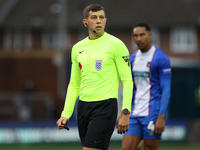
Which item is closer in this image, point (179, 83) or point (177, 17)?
point (179, 83)

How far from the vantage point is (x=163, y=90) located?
6.62m

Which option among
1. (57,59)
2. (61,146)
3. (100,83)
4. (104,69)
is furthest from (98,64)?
(57,59)

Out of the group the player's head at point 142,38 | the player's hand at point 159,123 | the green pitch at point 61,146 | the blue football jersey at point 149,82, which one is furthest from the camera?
the green pitch at point 61,146

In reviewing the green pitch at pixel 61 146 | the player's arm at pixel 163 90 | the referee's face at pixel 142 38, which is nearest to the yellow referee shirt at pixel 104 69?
the player's arm at pixel 163 90

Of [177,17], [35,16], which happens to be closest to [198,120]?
[177,17]

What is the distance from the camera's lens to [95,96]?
528 centimetres

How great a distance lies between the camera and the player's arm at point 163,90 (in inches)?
257

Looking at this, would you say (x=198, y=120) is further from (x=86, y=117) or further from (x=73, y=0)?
(x=73, y=0)

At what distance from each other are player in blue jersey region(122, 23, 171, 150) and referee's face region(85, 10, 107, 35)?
168cm

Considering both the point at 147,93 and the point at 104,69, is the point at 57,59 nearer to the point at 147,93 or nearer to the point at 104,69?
the point at 147,93

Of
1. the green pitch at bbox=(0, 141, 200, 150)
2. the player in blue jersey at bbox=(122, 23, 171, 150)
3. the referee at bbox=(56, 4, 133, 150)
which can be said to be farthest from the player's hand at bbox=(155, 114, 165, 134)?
the green pitch at bbox=(0, 141, 200, 150)

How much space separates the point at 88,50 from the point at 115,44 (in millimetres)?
356

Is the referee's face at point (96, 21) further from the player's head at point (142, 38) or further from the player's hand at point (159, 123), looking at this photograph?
the player's hand at point (159, 123)

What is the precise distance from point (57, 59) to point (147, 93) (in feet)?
62.4
